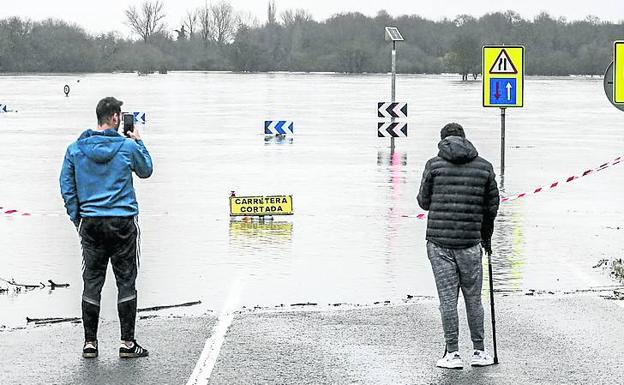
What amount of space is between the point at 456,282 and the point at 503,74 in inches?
612

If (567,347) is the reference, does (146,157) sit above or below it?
above

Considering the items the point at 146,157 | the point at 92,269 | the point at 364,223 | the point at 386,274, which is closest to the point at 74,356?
the point at 92,269

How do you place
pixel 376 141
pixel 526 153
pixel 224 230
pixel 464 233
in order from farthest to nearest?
pixel 376 141
pixel 526 153
pixel 224 230
pixel 464 233

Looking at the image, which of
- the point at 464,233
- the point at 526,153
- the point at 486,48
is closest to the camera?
the point at 464,233

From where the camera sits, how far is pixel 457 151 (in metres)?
8.44

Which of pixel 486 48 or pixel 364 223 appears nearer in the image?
pixel 364 223

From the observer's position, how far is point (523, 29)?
18675cm

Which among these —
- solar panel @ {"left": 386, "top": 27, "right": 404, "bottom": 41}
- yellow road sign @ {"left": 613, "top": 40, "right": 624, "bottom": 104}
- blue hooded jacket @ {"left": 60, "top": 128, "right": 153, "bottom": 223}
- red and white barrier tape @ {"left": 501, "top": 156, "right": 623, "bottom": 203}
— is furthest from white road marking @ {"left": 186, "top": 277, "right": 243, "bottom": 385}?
solar panel @ {"left": 386, "top": 27, "right": 404, "bottom": 41}

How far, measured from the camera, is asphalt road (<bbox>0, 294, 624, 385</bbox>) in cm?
813

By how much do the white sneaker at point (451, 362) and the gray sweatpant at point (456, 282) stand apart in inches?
3.5

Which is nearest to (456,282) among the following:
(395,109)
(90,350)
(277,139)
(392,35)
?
(90,350)

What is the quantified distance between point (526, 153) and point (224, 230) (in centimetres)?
1646

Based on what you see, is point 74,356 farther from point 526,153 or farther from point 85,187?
point 526,153

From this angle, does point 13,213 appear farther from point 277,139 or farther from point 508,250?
point 277,139
